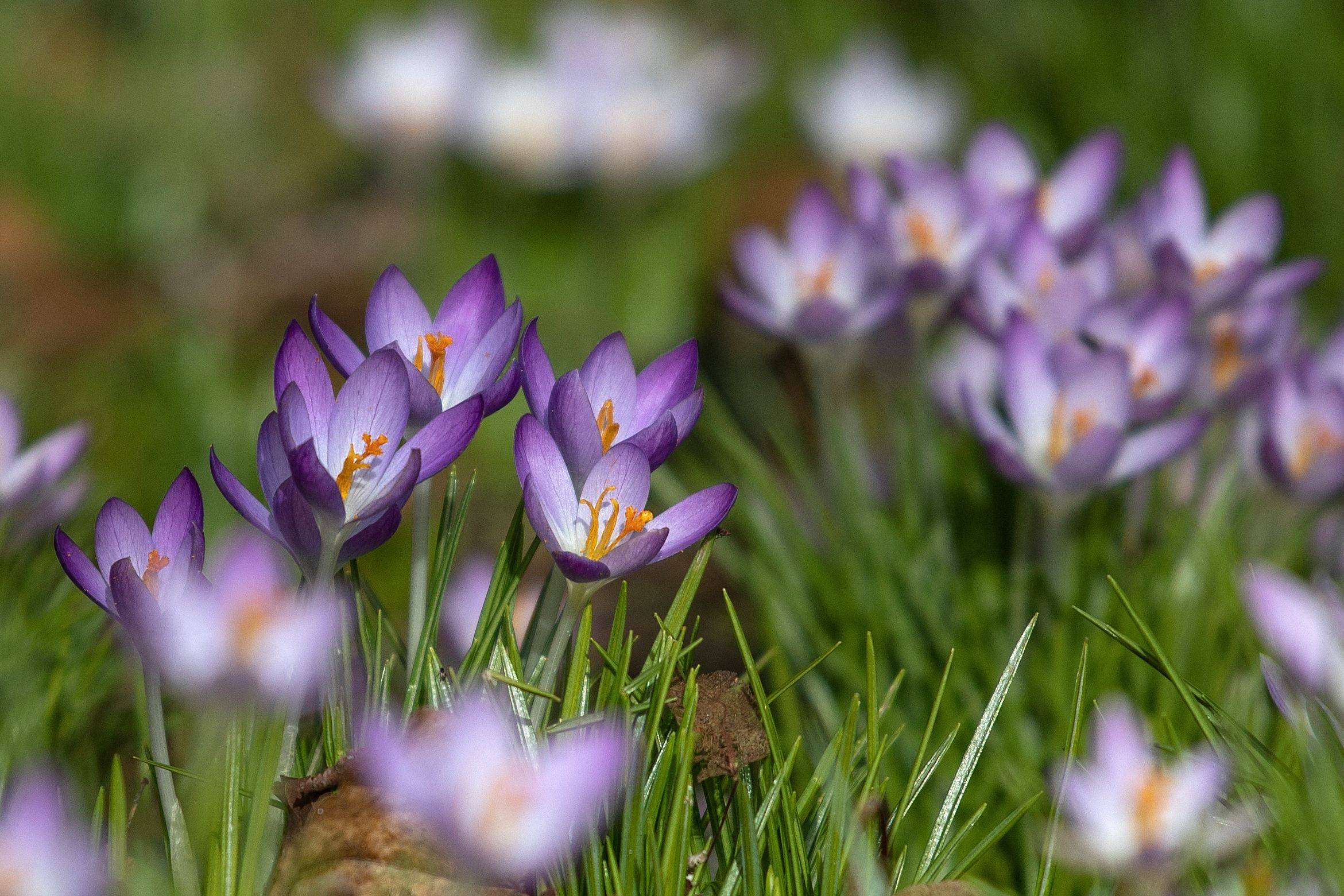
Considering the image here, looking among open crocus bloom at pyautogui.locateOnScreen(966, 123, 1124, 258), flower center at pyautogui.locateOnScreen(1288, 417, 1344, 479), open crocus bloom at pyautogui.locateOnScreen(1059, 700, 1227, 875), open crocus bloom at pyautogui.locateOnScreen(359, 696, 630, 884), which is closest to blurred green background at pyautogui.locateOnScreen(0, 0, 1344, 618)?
open crocus bloom at pyautogui.locateOnScreen(966, 123, 1124, 258)

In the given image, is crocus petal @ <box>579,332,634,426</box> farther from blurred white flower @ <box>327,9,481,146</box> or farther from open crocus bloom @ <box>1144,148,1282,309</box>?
blurred white flower @ <box>327,9,481,146</box>

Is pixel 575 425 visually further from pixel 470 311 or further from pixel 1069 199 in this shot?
pixel 1069 199

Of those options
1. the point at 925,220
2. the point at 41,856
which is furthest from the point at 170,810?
the point at 925,220

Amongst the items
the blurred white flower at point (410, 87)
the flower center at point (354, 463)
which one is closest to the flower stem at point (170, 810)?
the flower center at point (354, 463)

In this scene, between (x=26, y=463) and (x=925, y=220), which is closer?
(x=26, y=463)

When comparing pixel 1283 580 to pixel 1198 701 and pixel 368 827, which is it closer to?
pixel 1198 701
